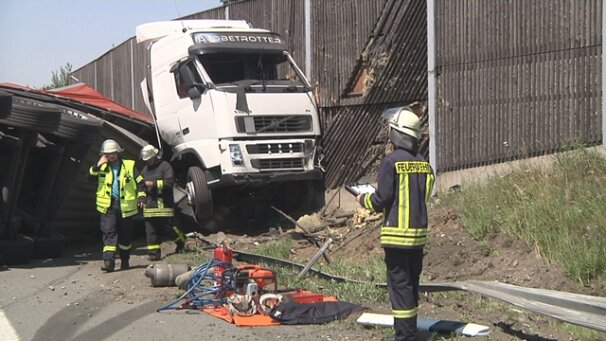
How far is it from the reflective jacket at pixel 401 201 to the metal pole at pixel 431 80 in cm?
538

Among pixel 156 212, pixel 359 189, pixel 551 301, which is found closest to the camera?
pixel 551 301

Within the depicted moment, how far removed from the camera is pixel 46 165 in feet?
33.9

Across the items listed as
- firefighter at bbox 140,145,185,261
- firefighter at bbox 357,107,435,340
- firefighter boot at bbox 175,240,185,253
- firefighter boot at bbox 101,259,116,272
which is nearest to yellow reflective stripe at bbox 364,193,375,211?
firefighter at bbox 357,107,435,340

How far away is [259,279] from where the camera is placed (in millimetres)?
6477

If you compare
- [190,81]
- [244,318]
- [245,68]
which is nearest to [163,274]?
[244,318]

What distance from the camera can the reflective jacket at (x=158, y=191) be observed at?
9742 mm

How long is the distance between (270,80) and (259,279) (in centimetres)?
566

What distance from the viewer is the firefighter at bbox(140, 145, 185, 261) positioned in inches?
378

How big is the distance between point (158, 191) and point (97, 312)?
340cm

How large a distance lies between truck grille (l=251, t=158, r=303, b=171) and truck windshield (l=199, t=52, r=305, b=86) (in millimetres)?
1323

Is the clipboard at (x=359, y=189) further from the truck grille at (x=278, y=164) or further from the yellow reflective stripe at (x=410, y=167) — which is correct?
the truck grille at (x=278, y=164)

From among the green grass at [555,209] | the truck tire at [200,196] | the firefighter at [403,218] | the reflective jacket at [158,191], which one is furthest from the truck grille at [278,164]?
the firefighter at [403,218]

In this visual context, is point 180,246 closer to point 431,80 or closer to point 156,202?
point 156,202

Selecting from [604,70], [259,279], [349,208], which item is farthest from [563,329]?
[349,208]
